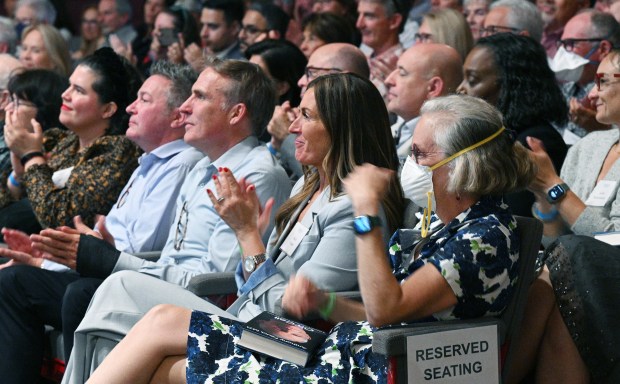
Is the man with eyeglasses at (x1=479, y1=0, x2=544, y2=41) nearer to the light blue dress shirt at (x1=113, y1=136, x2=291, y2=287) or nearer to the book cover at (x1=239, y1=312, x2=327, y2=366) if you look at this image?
the light blue dress shirt at (x1=113, y1=136, x2=291, y2=287)

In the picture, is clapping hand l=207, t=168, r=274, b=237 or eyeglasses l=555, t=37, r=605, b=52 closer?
clapping hand l=207, t=168, r=274, b=237

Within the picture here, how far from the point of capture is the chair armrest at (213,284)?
371 cm

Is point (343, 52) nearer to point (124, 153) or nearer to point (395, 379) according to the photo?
point (124, 153)

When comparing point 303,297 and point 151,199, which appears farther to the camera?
→ point 151,199

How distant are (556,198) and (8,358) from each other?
2.16 meters

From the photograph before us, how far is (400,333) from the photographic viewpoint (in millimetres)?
2766

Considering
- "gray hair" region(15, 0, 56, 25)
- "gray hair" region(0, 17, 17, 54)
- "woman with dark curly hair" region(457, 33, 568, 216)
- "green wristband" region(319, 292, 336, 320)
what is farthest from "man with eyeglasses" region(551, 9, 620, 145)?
"gray hair" region(15, 0, 56, 25)

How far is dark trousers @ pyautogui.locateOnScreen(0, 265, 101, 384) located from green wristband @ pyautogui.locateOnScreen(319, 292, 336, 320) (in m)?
1.32

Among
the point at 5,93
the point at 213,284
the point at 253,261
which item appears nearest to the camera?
the point at 253,261

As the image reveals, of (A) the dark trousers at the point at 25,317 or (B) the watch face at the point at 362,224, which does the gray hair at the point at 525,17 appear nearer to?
(A) the dark trousers at the point at 25,317

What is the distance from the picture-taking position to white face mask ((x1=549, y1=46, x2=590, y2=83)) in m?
5.49

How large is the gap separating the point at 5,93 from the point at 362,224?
3.70 m

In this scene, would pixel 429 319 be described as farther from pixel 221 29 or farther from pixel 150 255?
pixel 221 29

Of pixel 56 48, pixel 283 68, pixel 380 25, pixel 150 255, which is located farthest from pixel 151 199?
pixel 56 48
